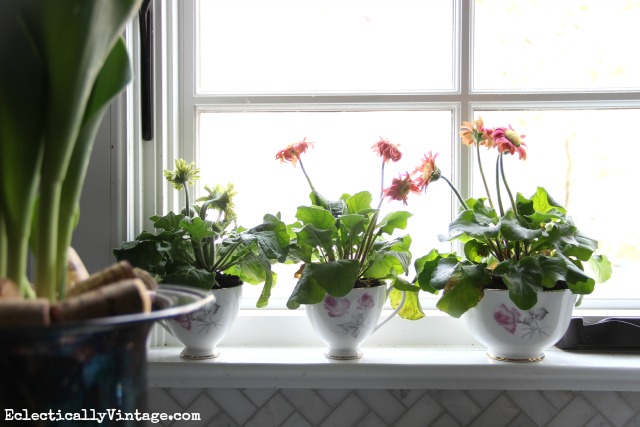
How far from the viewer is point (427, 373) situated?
101 cm

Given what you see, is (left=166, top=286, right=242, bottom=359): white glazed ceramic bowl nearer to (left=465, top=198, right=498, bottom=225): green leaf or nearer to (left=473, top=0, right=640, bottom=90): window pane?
(left=465, top=198, right=498, bottom=225): green leaf

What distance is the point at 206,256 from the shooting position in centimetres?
105

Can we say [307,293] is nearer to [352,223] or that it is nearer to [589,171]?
[352,223]

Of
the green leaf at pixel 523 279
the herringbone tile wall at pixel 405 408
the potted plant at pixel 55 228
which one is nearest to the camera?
the potted plant at pixel 55 228

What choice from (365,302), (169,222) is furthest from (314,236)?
(169,222)

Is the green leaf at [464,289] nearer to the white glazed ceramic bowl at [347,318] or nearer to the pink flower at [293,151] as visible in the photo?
the white glazed ceramic bowl at [347,318]

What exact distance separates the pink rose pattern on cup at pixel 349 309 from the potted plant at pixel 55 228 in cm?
53

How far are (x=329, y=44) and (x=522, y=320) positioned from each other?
678 mm

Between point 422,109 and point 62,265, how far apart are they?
903 mm

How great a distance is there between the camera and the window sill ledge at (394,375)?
100 centimetres

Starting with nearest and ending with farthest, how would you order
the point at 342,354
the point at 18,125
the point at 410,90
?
the point at 18,125 → the point at 342,354 → the point at 410,90

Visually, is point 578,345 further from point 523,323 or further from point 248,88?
point 248,88

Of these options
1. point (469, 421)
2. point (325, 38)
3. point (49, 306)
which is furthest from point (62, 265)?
point (325, 38)

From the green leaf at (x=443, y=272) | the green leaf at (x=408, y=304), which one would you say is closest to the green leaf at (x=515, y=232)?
the green leaf at (x=443, y=272)
